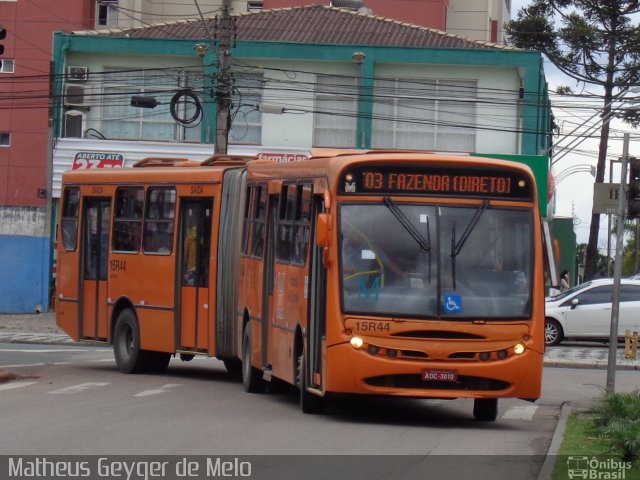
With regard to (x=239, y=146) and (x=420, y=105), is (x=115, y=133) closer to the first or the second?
(x=239, y=146)

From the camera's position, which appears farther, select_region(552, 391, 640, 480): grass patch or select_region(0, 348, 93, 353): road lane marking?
select_region(0, 348, 93, 353): road lane marking

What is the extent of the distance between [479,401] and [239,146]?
88.7ft

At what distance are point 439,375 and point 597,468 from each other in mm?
3728

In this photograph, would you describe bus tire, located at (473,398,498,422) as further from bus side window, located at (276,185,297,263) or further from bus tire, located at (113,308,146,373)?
bus tire, located at (113,308,146,373)

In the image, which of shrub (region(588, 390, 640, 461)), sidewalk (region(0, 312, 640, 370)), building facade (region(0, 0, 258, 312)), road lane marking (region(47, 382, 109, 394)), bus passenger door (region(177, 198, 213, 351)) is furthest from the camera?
building facade (region(0, 0, 258, 312))

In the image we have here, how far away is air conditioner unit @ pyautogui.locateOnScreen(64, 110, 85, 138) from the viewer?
42250 millimetres

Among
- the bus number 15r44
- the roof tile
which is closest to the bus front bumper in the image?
the bus number 15r44

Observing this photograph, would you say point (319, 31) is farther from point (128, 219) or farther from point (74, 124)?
point (128, 219)

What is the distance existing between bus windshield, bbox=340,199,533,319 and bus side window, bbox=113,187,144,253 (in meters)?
6.90

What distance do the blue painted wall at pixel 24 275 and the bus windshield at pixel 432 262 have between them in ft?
87.2

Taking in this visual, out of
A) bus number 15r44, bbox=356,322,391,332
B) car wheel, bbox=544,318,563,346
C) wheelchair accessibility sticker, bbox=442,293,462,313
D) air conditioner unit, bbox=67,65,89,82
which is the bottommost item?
car wheel, bbox=544,318,563,346

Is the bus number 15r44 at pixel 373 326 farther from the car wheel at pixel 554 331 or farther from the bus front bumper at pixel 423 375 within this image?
the car wheel at pixel 554 331

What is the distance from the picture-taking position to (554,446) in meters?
12.3

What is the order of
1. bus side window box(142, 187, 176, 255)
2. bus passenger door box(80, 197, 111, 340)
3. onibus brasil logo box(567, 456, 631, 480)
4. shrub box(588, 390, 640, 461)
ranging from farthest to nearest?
bus passenger door box(80, 197, 111, 340) < bus side window box(142, 187, 176, 255) < shrub box(588, 390, 640, 461) < onibus brasil logo box(567, 456, 631, 480)
